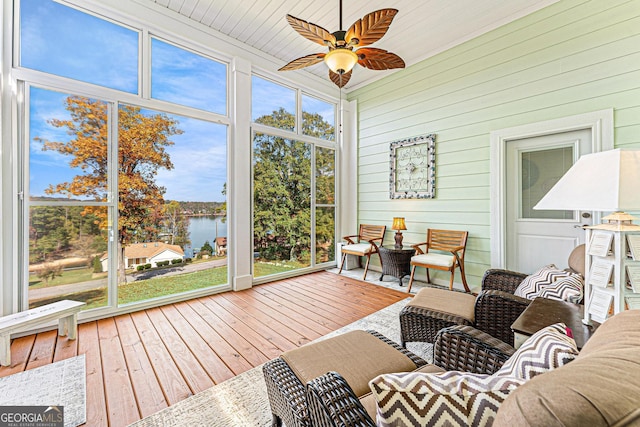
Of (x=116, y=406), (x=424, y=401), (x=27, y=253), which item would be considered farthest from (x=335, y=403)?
(x=27, y=253)

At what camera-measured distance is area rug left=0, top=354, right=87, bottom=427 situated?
1.64m

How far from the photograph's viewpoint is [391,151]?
15.7 feet

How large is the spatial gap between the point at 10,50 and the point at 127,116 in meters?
0.97

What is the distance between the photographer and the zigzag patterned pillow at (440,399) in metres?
0.66

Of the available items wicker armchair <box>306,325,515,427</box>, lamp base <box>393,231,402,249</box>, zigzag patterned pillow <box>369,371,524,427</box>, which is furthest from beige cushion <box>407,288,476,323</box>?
lamp base <box>393,231,402,249</box>

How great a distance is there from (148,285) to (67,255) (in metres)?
0.85

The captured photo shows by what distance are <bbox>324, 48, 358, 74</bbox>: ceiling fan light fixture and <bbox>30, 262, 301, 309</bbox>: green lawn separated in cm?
300

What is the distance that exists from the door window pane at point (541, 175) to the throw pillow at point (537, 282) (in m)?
1.40

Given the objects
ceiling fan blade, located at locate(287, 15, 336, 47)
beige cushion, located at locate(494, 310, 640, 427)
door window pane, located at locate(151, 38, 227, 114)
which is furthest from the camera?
door window pane, located at locate(151, 38, 227, 114)

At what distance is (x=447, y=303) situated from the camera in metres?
Result: 2.14

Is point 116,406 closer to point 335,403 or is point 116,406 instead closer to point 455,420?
point 335,403

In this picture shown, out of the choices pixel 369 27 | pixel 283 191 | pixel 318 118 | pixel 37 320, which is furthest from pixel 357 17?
pixel 37 320

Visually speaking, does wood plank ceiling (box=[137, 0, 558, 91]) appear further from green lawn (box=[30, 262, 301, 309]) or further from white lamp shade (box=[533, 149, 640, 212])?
green lawn (box=[30, 262, 301, 309])

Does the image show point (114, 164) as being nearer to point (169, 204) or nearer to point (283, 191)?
point (169, 204)
